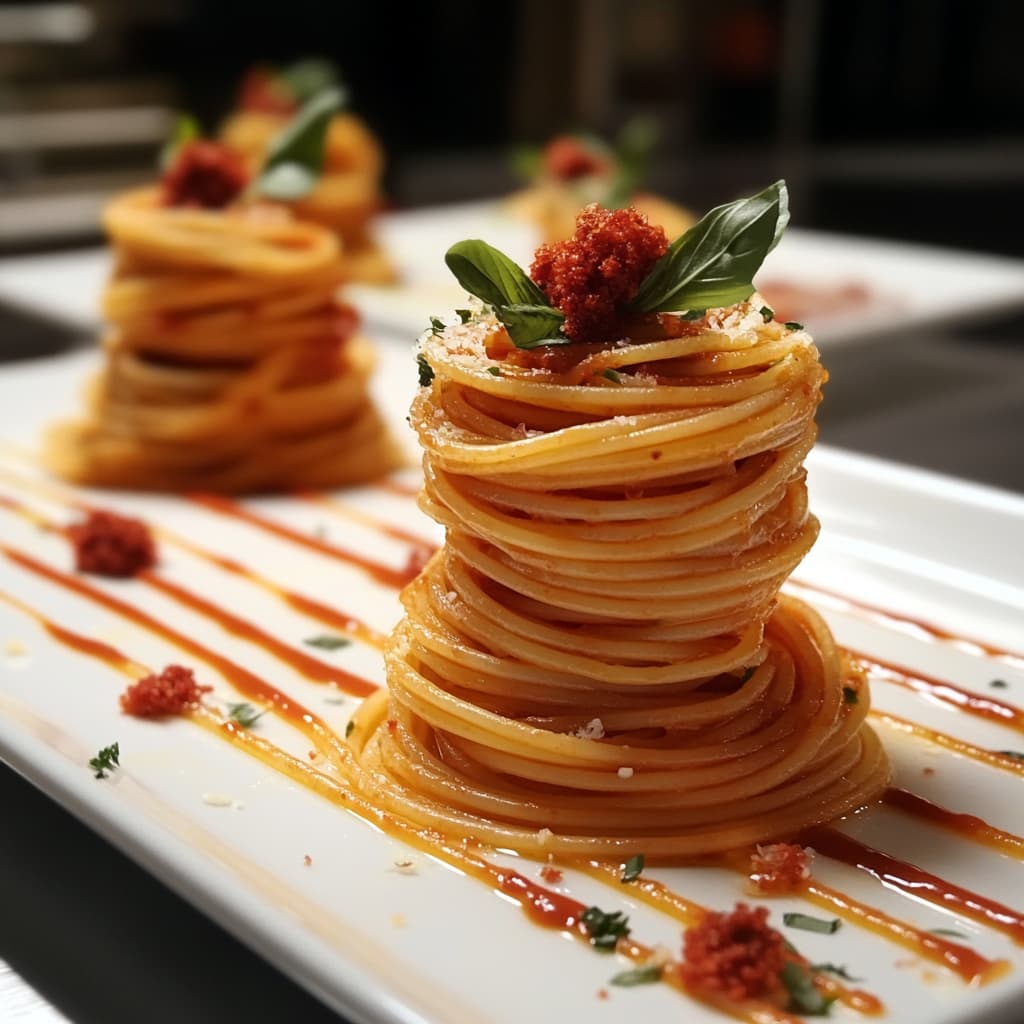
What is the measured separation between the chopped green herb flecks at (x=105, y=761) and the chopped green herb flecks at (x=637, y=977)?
3.91 feet

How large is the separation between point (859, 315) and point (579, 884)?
4.66 metres

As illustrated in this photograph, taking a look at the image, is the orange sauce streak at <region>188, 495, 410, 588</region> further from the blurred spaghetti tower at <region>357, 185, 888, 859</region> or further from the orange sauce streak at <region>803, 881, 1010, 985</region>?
the orange sauce streak at <region>803, 881, 1010, 985</region>

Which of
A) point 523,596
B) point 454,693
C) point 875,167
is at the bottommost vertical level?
point 875,167

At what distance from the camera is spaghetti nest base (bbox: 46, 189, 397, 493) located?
5.31 meters

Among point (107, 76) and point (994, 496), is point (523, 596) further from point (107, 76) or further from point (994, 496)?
point (107, 76)

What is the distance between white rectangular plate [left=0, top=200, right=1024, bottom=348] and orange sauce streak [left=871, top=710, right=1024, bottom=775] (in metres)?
3.15

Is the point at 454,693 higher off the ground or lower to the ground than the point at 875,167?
higher

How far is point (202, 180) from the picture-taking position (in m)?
5.48

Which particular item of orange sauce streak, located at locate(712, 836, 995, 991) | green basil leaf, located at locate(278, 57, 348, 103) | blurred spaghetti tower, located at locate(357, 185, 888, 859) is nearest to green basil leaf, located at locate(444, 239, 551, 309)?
blurred spaghetti tower, located at locate(357, 185, 888, 859)

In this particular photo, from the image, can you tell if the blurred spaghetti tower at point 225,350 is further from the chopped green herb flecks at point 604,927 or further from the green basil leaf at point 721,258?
the chopped green herb flecks at point 604,927

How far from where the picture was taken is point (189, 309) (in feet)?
17.7

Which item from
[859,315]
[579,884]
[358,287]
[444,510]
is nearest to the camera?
[579,884]

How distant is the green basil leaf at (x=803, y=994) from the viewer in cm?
239

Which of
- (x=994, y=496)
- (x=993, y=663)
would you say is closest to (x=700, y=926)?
(x=993, y=663)
